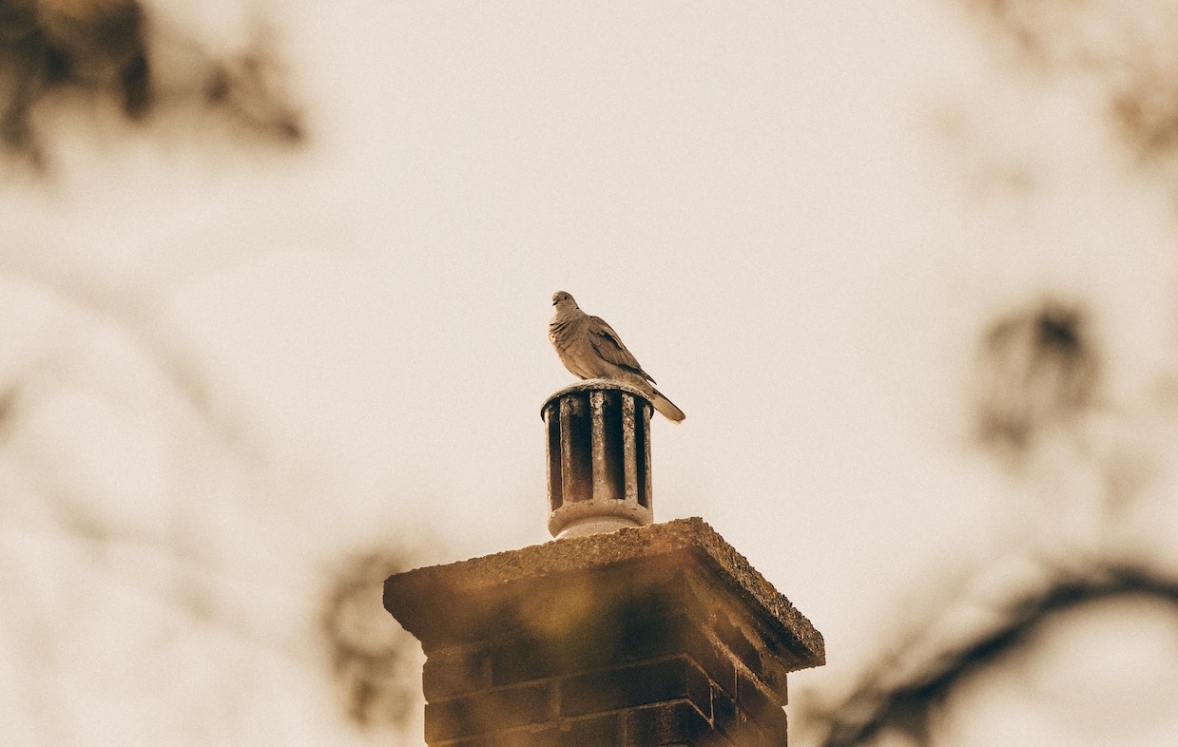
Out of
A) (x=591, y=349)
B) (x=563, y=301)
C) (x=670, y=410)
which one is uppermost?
(x=563, y=301)

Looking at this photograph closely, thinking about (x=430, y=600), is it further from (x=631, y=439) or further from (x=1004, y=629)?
(x=1004, y=629)

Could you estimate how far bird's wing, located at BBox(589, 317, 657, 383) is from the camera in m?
4.09

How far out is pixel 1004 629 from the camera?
3.33m

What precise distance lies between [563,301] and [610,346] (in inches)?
20.8

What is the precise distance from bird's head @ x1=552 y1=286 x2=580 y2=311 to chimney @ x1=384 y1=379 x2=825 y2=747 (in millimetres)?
1844

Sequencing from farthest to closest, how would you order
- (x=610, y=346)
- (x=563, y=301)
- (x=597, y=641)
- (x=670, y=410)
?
(x=563, y=301) → (x=610, y=346) → (x=670, y=410) → (x=597, y=641)

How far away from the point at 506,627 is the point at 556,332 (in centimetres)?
176

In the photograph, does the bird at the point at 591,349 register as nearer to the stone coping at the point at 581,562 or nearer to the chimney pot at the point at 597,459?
the chimney pot at the point at 597,459

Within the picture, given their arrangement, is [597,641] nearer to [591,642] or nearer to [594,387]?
[591,642]

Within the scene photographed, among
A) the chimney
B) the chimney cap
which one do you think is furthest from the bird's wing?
the chimney

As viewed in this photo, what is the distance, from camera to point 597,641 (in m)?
2.33

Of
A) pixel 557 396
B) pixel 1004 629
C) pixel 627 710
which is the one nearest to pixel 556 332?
pixel 557 396

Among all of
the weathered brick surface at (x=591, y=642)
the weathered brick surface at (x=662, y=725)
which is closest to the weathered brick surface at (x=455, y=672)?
the weathered brick surface at (x=591, y=642)

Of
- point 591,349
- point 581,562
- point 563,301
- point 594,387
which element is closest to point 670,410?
point 591,349
